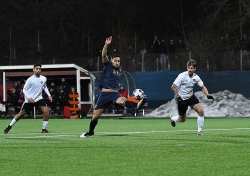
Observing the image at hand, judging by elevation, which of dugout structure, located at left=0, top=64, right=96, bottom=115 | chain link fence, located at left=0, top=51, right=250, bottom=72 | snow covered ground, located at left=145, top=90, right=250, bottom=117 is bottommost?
snow covered ground, located at left=145, top=90, right=250, bottom=117

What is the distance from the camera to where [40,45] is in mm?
68875

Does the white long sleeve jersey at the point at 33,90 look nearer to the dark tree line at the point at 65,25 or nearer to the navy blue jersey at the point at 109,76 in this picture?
the navy blue jersey at the point at 109,76

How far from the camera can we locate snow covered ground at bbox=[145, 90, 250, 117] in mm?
39031

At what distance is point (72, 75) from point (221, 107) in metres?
8.01


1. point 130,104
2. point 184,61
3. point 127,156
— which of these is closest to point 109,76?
point 127,156

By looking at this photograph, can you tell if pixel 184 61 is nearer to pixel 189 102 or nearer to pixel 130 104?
pixel 130 104

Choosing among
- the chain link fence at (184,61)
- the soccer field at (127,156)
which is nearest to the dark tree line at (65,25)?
the chain link fence at (184,61)

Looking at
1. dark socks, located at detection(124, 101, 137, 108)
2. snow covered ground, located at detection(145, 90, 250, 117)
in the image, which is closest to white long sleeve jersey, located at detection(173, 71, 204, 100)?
dark socks, located at detection(124, 101, 137, 108)

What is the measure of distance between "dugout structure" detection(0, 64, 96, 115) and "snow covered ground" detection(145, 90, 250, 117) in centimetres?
332

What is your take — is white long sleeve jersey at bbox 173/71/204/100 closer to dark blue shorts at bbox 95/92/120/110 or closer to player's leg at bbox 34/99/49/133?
dark blue shorts at bbox 95/92/120/110

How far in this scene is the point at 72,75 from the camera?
42031 mm

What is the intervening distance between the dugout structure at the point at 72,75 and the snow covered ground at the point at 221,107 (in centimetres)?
332

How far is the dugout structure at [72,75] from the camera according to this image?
4072 centimetres

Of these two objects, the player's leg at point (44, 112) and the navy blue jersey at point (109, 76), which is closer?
the navy blue jersey at point (109, 76)
